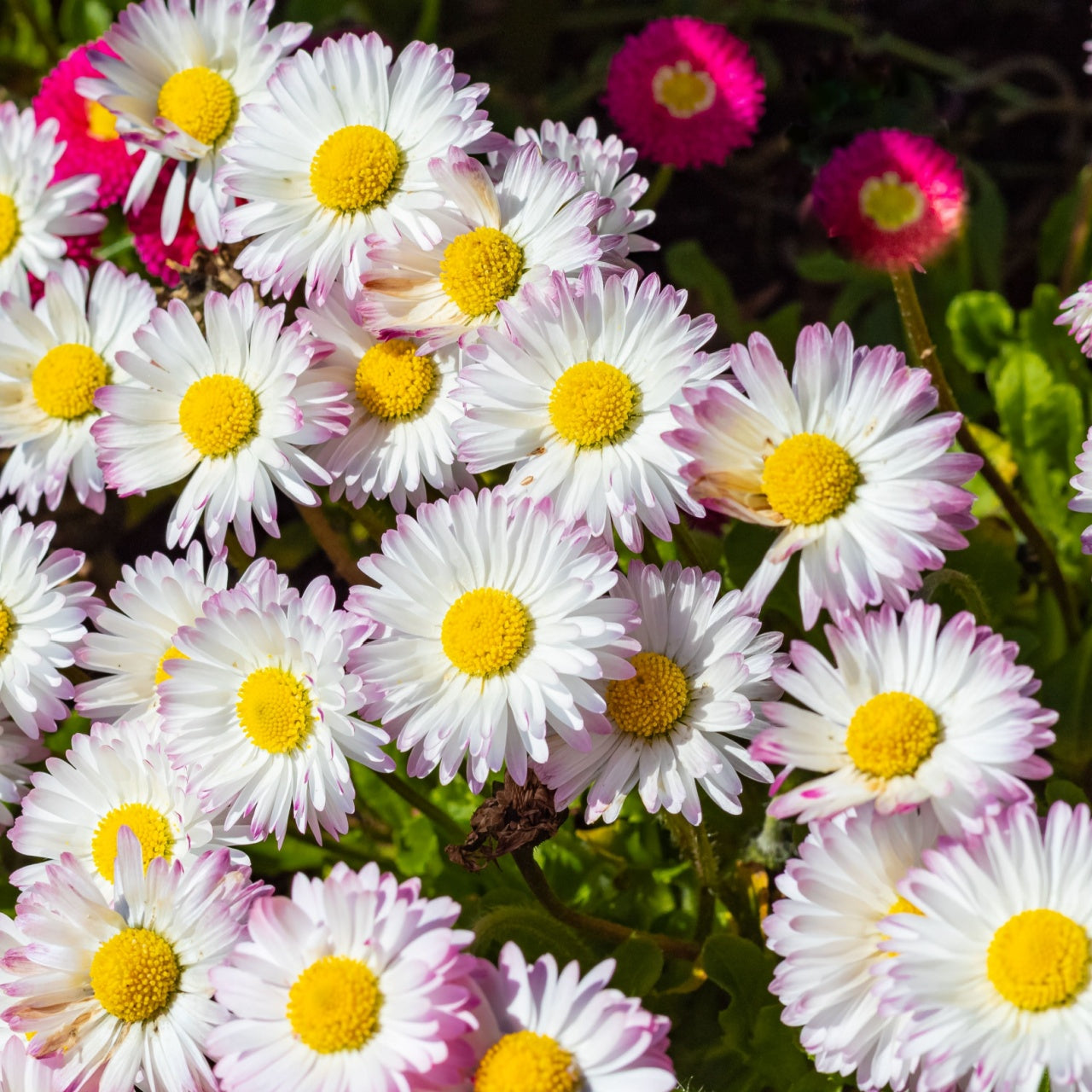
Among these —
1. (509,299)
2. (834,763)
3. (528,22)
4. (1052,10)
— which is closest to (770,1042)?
(834,763)

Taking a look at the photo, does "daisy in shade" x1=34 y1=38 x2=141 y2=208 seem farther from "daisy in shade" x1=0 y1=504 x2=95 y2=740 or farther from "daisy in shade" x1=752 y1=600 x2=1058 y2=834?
"daisy in shade" x1=752 y1=600 x2=1058 y2=834

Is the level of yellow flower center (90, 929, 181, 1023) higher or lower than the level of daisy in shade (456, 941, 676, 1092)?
lower

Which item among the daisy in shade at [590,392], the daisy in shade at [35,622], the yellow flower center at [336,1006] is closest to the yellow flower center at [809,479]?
the daisy in shade at [590,392]

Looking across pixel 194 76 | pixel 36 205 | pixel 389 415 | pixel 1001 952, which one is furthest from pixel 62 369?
pixel 1001 952

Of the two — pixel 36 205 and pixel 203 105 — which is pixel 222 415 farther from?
pixel 36 205

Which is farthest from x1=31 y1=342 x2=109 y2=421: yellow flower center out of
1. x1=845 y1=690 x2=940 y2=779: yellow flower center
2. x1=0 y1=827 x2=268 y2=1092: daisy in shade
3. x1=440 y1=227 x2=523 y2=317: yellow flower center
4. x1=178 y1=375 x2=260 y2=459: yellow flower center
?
x1=845 y1=690 x2=940 y2=779: yellow flower center

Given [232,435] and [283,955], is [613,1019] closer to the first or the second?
[283,955]
